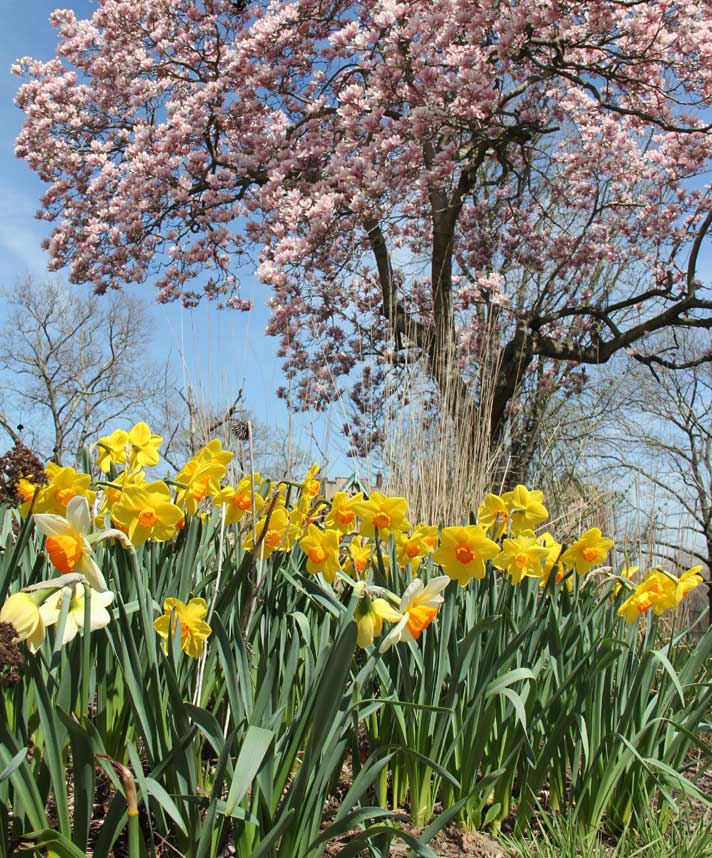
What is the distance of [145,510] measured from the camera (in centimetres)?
120

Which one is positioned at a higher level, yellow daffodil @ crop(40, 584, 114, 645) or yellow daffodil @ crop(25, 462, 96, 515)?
yellow daffodil @ crop(25, 462, 96, 515)

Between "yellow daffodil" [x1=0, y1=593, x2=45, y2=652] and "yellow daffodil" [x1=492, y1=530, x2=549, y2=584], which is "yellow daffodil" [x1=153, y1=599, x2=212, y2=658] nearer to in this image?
"yellow daffodil" [x1=0, y1=593, x2=45, y2=652]

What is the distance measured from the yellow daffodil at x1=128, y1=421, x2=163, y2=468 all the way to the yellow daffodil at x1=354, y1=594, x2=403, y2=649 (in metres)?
0.62

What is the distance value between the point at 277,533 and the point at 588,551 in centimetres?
79

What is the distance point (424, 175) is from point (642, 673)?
17.2ft

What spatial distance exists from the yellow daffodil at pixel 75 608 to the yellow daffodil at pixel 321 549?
1.50 ft

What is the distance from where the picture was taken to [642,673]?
5.37 feet

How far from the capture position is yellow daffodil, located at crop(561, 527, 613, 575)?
5.77ft

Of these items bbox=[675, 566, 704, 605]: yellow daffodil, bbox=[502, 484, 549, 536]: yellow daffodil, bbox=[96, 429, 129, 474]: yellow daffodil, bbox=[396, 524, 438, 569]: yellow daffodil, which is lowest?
bbox=[675, 566, 704, 605]: yellow daffodil

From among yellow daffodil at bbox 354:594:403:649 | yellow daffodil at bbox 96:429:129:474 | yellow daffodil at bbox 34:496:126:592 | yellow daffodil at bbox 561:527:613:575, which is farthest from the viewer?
yellow daffodil at bbox 561:527:613:575

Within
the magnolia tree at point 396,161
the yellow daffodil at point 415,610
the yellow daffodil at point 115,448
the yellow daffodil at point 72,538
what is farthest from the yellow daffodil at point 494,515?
the magnolia tree at point 396,161

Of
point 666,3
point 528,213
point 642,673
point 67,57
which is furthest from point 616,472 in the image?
point 67,57

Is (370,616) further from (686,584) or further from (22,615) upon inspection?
(686,584)

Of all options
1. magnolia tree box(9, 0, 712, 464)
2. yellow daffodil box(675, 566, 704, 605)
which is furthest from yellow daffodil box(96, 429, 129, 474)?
magnolia tree box(9, 0, 712, 464)
